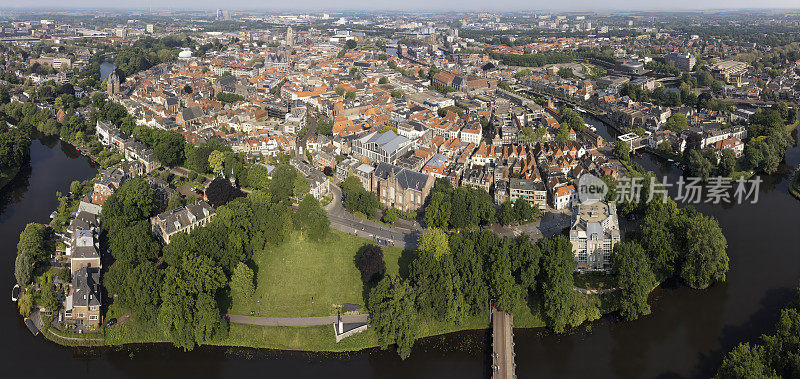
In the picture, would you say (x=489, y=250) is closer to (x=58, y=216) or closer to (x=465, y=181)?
(x=465, y=181)

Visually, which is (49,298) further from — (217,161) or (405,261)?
(405,261)

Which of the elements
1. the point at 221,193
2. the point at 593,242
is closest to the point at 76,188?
the point at 221,193

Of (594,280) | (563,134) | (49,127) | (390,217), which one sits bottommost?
(594,280)

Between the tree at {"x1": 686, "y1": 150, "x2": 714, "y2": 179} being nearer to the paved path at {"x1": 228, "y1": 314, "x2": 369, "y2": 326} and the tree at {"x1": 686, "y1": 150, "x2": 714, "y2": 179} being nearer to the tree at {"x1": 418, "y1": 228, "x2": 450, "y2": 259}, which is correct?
the tree at {"x1": 418, "y1": 228, "x2": 450, "y2": 259}

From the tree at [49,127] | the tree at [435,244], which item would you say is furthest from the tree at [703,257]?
the tree at [49,127]

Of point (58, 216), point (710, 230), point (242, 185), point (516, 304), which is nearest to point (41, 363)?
point (58, 216)

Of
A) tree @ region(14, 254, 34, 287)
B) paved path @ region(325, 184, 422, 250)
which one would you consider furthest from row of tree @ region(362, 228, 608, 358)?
tree @ region(14, 254, 34, 287)
